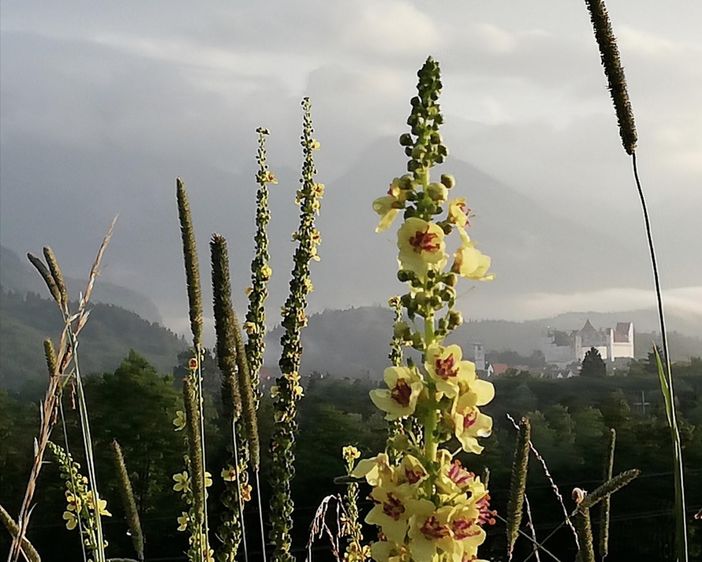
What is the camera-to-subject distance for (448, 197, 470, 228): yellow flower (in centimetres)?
71

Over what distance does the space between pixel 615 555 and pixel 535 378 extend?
1.54 meters

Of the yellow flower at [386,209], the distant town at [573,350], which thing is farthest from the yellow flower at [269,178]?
the distant town at [573,350]

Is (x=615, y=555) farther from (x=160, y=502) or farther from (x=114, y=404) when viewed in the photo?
(x=114, y=404)

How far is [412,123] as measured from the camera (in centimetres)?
74

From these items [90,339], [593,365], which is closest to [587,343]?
[593,365]

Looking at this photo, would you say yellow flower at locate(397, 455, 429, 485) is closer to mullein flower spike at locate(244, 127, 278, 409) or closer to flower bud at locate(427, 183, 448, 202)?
flower bud at locate(427, 183, 448, 202)

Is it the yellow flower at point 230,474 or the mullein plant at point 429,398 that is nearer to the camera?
the mullein plant at point 429,398

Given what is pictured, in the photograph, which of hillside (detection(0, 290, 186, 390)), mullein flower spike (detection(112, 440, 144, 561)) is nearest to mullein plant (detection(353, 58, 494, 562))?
mullein flower spike (detection(112, 440, 144, 561))

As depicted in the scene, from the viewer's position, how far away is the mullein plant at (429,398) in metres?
0.65

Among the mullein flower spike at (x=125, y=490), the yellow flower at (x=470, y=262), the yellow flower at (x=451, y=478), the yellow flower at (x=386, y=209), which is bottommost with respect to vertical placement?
the mullein flower spike at (x=125, y=490)

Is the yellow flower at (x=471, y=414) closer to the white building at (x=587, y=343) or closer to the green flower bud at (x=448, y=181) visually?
the green flower bud at (x=448, y=181)

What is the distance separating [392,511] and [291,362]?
1.36 metres

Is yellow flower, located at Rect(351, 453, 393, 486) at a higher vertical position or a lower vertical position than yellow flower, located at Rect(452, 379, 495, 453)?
lower

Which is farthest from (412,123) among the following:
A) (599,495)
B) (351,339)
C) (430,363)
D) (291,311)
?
(351,339)
